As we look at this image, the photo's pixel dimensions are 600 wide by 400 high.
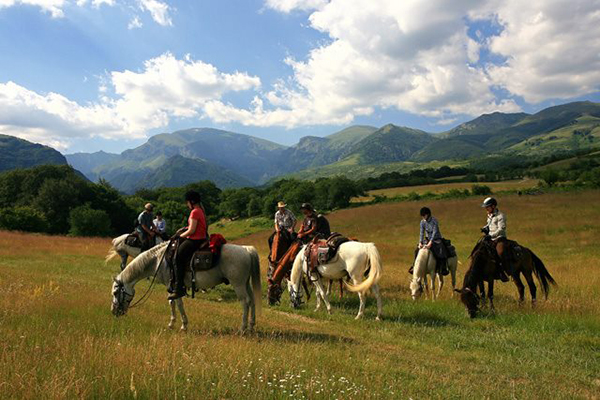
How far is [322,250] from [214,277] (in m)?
3.77

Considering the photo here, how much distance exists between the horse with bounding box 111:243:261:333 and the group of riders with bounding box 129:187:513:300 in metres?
0.47

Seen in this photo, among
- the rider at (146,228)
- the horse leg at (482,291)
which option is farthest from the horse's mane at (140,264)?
the rider at (146,228)

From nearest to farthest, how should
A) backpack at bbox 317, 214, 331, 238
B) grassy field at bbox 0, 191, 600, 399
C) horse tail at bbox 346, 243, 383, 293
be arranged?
grassy field at bbox 0, 191, 600, 399 → horse tail at bbox 346, 243, 383, 293 → backpack at bbox 317, 214, 331, 238

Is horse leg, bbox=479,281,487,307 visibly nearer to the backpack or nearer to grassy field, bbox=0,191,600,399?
grassy field, bbox=0,191,600,399

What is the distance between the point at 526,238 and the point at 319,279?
28639 millimetres

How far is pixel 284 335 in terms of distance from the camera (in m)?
7.38

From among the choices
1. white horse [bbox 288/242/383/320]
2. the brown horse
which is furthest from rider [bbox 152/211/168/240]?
the brown horse

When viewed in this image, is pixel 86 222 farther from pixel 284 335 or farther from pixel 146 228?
pixel 284 335

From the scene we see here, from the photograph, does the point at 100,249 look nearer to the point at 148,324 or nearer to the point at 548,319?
the point at 148,324

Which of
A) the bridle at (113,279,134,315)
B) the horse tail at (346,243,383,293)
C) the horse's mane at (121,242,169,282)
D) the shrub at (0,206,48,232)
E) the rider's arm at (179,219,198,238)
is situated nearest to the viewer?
the rider's arm at (179,219,198,238)

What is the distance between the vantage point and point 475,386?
5004mm

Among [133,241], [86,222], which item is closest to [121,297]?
[133,241]

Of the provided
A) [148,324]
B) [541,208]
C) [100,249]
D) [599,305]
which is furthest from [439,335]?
[541,208]

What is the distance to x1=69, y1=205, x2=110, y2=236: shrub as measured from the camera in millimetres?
52562
